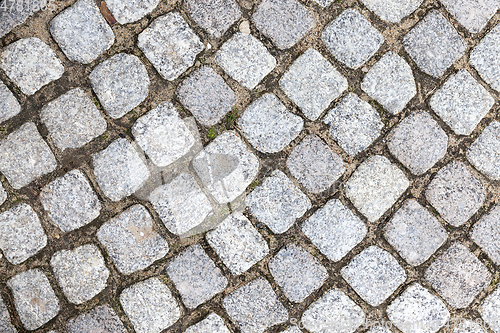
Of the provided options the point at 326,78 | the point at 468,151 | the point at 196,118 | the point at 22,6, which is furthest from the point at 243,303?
the point at 22,6

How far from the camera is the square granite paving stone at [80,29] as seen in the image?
1.82 m

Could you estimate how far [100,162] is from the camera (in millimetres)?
1830

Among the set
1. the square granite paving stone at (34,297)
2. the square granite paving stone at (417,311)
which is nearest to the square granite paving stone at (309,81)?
the square granite paving stone at (417,311)

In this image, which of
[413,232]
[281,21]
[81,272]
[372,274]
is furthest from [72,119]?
[413,232]

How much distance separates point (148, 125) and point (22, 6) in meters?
0.83

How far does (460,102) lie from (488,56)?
28cm

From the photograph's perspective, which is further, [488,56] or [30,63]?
[488,56]

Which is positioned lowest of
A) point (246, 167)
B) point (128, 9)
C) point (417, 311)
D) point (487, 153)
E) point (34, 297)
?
point (417, 311)

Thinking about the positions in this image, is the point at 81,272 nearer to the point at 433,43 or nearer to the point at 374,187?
the point at 374,187

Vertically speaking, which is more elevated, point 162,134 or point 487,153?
point 162,134

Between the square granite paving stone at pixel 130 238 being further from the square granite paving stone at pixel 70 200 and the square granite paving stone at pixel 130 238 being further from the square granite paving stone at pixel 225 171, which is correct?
the square granite paving stone at pixel 225 171

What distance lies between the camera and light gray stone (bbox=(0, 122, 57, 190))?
1.82 meters

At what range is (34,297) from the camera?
1.83m

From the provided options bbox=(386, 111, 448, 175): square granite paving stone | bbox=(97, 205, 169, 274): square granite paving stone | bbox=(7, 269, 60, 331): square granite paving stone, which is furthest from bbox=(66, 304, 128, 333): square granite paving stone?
bbox=(386, 111, 448, 175): square granite paving stone
